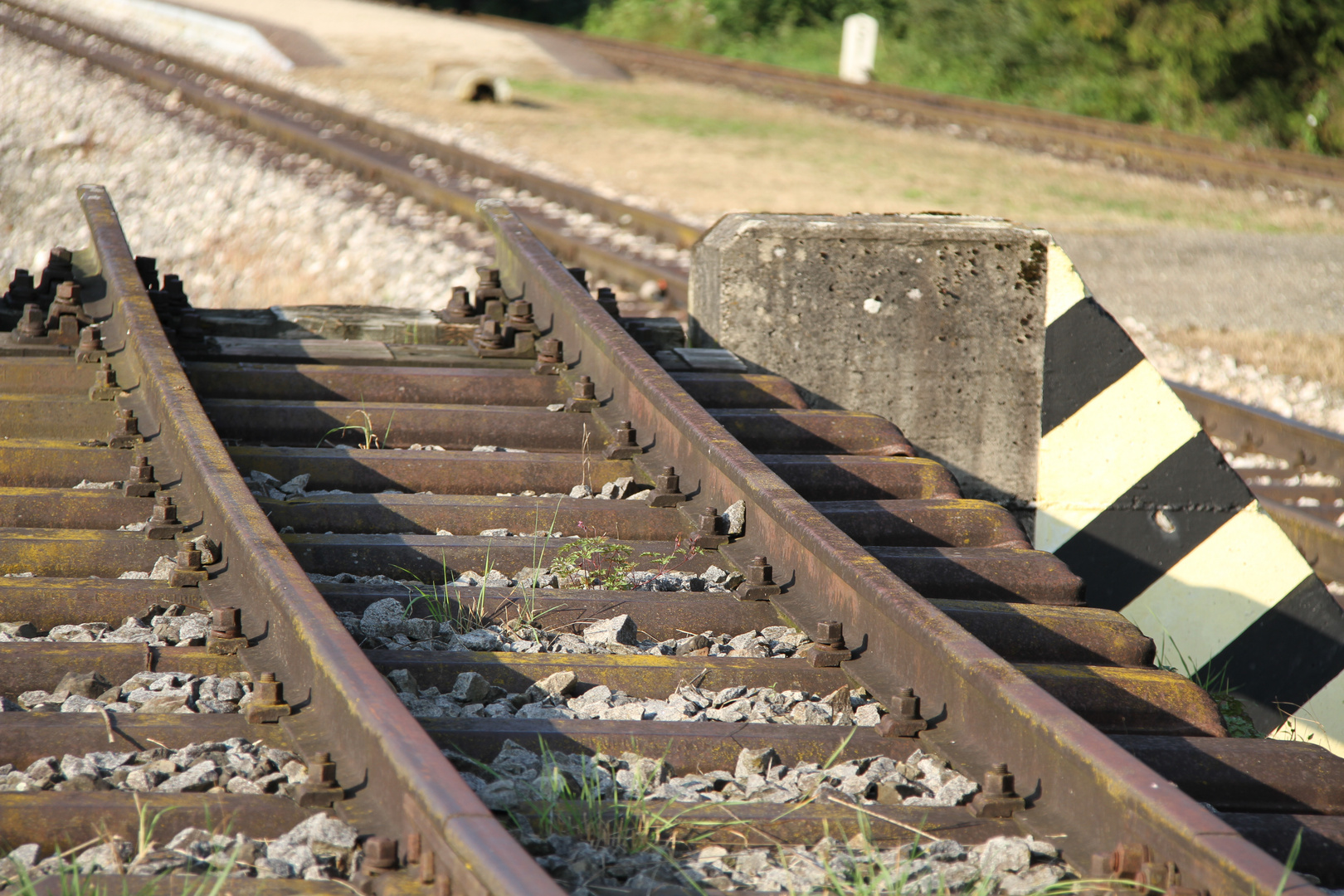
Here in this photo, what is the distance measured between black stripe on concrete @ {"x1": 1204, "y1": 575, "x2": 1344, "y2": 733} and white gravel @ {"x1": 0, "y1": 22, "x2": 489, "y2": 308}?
17.7 feet

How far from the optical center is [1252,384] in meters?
7.71

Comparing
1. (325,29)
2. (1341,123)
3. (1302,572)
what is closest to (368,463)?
(1302,572)

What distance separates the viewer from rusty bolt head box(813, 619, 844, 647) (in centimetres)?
264

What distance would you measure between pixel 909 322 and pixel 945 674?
2.17 m

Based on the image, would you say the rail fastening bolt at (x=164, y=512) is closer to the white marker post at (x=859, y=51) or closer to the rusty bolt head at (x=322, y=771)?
the rusty bolt head at (x=322, y=771)

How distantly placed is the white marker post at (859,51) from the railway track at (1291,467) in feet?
60.0

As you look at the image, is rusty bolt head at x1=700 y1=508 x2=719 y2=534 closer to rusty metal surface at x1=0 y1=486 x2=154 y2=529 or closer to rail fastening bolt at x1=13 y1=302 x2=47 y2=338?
rusty metal surface at x1=0 y1=486 x2=154 y2=529

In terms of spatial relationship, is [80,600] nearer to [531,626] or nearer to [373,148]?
Answer: [531,626]

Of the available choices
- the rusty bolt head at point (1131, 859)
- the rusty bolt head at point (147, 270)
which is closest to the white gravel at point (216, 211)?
the rusty bolt head at point (147, 270)

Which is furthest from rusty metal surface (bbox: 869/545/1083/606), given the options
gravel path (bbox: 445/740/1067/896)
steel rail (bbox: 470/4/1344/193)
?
steel rail (bbox: 470/4/1344/193)

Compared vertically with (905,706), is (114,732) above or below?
below

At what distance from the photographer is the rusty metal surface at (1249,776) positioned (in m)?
2.43

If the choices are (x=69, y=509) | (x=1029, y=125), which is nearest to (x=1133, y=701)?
(x=69, y=509)

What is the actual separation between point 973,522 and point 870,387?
1.12 meters
